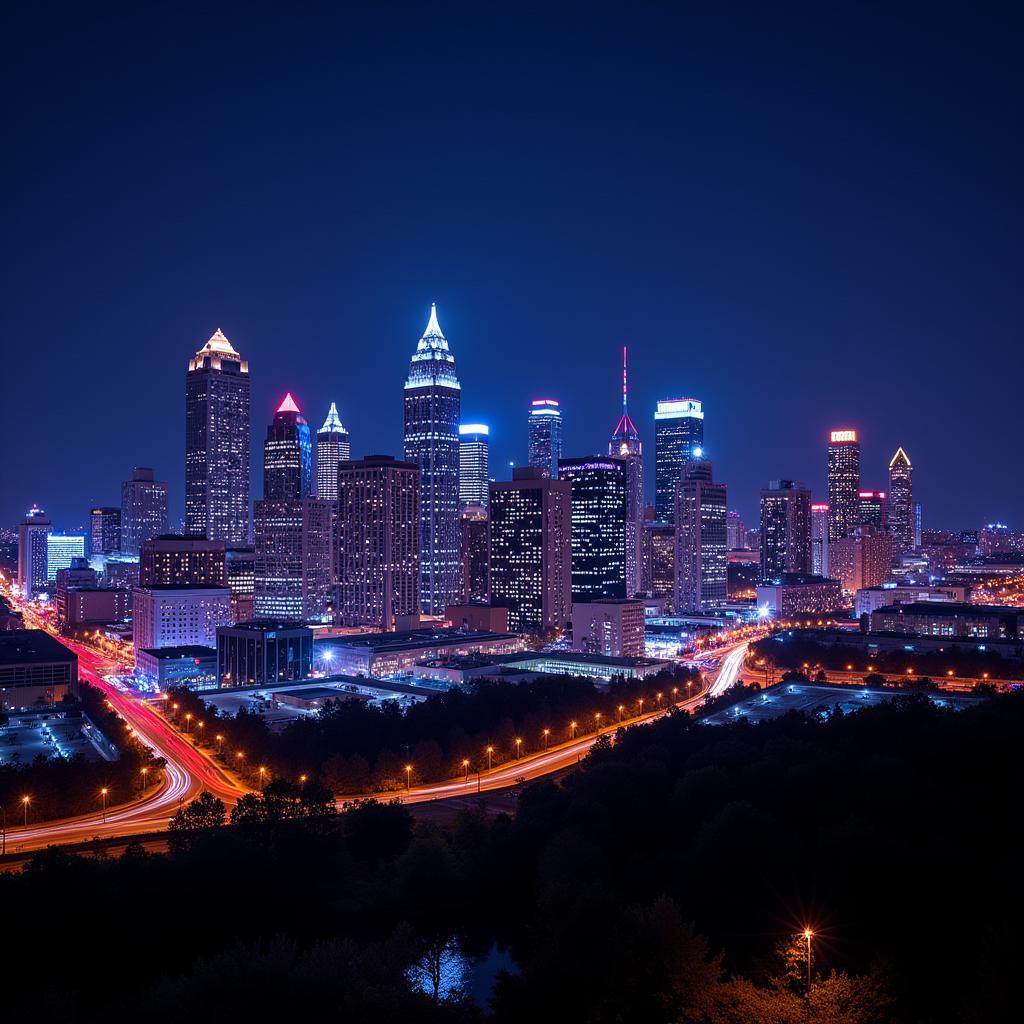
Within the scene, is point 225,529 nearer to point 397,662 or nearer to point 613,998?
point 397,662

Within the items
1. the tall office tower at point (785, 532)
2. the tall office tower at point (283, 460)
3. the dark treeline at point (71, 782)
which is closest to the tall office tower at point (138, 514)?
the tall office tower at point (283, 460)

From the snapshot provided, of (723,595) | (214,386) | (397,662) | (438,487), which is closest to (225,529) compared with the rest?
(214,386)

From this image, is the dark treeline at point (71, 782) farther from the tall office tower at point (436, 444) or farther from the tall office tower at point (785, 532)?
the tall office tower at point (785, 532)

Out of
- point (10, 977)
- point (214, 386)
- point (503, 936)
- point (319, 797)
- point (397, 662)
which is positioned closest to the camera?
point (10, 977)

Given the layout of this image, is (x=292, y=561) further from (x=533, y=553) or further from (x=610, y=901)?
(x=610, y=901)

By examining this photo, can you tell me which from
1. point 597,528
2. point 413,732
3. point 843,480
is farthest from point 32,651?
point 843,480

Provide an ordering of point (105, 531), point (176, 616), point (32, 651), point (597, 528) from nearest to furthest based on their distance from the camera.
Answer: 1. point (32, 651)
2. point (176, 616)
3. point (597, 528)
4. point (105, 531)
